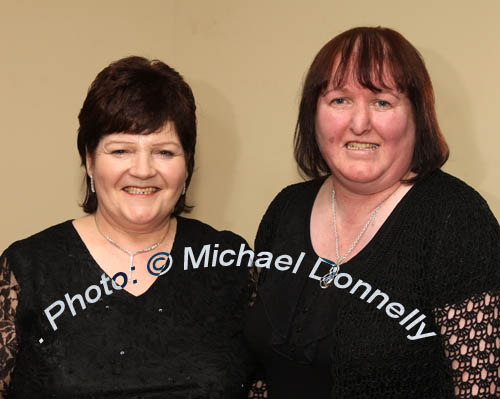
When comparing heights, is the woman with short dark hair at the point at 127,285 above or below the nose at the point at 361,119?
below

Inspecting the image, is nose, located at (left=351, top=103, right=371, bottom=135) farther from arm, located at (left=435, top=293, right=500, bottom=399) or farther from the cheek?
arm, located at (left=435, top=293, right=500, bottom=399)

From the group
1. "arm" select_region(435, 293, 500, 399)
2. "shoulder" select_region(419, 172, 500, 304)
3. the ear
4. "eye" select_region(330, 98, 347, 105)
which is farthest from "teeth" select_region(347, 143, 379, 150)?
the ear

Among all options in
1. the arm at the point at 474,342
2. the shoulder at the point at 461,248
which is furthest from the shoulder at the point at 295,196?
the arm at the point at 474,342

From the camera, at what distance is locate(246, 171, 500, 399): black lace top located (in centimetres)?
143

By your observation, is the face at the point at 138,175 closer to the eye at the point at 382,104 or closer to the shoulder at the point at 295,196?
the shoulder at the point at 295,196

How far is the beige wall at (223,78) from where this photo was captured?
206 cm

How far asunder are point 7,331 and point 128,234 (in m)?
0.40

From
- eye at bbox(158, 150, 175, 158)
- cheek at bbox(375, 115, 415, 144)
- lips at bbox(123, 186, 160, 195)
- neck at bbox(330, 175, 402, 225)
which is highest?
cheek at bbox(375, 115, 415, 144)

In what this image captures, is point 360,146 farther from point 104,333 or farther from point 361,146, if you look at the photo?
point 104,333

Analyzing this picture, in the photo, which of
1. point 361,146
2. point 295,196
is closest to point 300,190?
point 295,196

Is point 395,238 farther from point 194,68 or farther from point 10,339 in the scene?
point 194,68

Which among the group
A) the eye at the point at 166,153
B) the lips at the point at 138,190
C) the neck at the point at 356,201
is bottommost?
the lips at the point at 138,190

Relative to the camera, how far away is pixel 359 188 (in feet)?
5.46

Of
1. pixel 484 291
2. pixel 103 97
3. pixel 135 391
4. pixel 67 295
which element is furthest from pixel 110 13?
pixel 484 291
